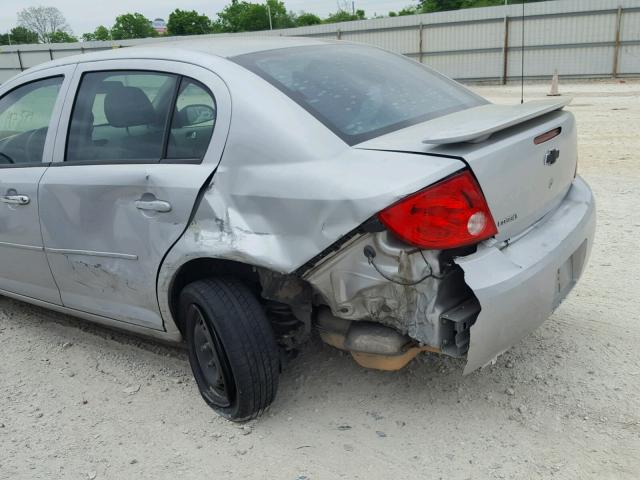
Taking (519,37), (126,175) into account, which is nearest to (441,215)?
(126,175)

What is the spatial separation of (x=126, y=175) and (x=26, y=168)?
0.93 metres

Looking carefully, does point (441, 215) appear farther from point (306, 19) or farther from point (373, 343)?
point (306, 19)

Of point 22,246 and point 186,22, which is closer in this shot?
point 22,246

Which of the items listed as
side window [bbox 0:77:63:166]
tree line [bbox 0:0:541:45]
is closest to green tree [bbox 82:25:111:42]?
tree line [bbox 0:0:541:45]

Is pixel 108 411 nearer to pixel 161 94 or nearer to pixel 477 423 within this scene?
→ pixel 161 94

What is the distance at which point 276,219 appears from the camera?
2.43 metres

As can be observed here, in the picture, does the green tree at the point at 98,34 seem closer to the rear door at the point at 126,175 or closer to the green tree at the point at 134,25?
the green tree at the point at 134,25

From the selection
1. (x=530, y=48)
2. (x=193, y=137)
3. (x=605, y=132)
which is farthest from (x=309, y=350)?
(x=530, y=48)

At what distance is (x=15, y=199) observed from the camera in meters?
3.43

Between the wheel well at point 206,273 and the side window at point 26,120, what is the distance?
3.84 ft

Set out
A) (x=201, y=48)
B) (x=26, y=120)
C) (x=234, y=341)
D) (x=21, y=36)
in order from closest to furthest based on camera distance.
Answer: (x=234, y=341), (x=201, y=48), (x=26, y=120), (x=21, y=36)

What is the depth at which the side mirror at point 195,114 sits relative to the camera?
8.95 feet

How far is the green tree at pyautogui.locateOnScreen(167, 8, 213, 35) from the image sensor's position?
6994 cm

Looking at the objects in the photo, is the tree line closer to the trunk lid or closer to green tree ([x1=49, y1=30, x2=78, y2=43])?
green tree ([x1=49, y1=30, x2=78, y2=43])
